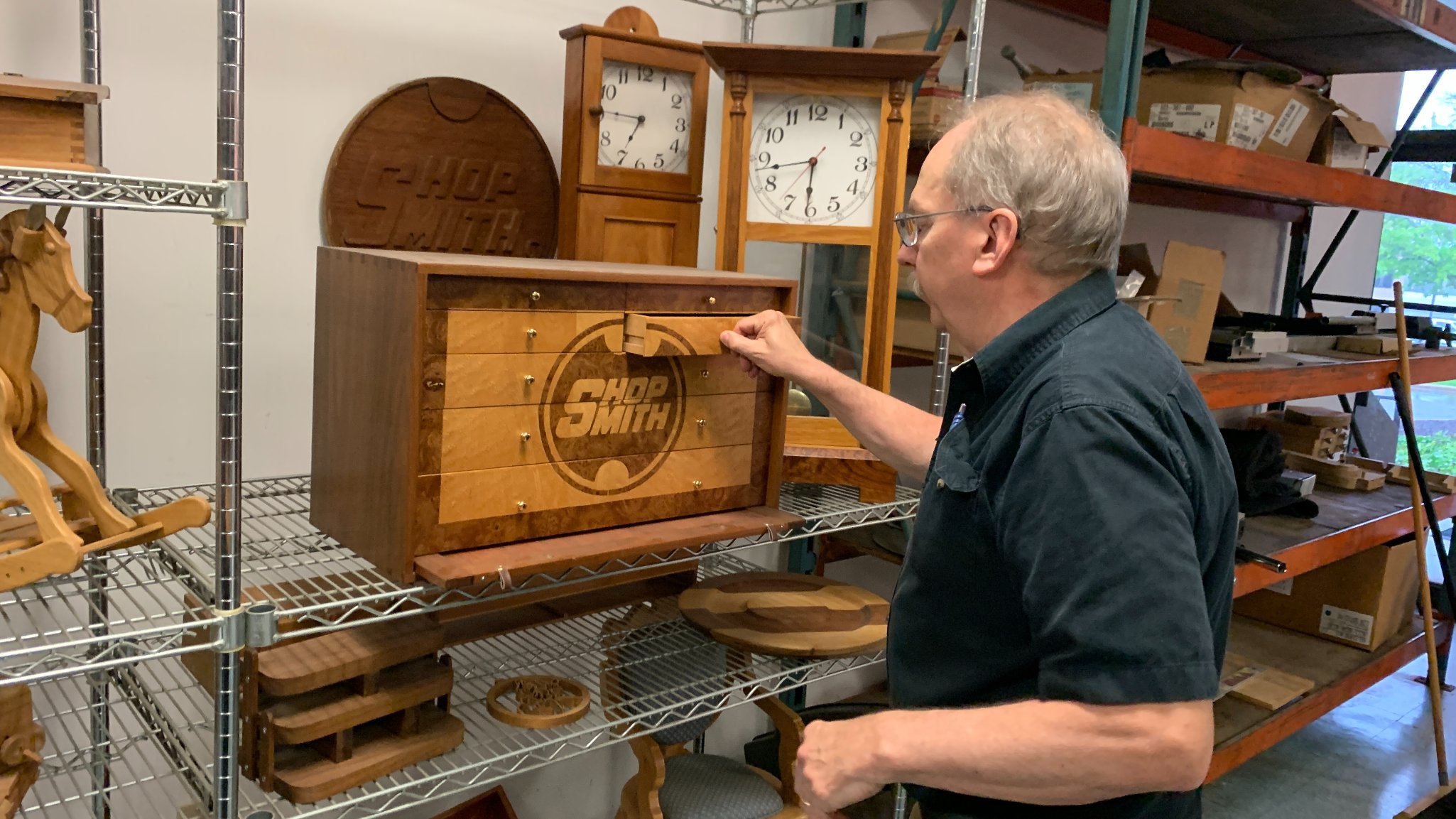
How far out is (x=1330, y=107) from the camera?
232 cm

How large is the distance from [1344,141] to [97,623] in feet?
8.80

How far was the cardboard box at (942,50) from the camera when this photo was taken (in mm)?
1847

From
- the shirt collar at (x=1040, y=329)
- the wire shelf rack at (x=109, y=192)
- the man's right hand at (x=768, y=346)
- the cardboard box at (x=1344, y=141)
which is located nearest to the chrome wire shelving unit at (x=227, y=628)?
the wire shelf rack at (x=109, y=192)

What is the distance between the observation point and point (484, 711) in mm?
1484

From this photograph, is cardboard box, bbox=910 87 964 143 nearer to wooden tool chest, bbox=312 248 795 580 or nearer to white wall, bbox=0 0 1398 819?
white wall, bbox=0 0 1398 819

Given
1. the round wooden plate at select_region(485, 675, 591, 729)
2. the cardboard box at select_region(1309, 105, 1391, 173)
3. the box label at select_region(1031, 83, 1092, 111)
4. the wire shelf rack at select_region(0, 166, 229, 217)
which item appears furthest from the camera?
the cardboard box at select_region(1309, 105, 1391, 173)

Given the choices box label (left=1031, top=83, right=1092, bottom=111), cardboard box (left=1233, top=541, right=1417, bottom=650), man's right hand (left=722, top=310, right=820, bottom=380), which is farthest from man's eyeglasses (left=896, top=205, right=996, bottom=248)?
cardboard box (left=1233, top=541, right=1417, bottom=650)

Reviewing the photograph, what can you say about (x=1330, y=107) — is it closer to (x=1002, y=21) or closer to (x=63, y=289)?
(x=1002, y=21)

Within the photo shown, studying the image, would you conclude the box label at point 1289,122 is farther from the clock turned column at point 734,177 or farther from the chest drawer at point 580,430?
the chest drawer at point 580,430

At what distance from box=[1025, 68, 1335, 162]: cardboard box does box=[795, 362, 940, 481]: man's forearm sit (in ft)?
2.96

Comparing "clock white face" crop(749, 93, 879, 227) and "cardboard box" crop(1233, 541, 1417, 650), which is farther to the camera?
"cardboard box" crop(1233, 541, 1417, 650)

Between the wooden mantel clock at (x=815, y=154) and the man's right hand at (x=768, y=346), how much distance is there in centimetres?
17

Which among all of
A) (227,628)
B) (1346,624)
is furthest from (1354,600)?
(227,628)

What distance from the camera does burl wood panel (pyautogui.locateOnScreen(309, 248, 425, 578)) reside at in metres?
1.08
